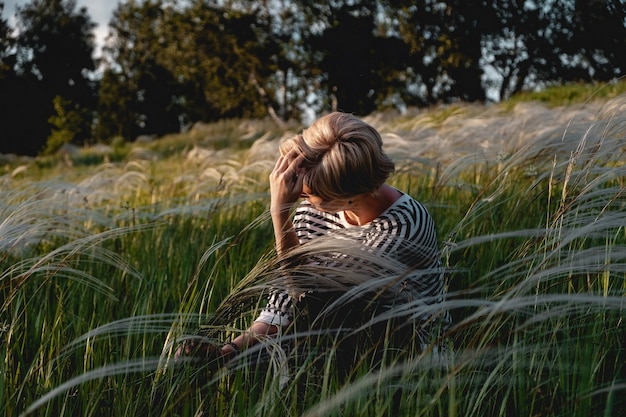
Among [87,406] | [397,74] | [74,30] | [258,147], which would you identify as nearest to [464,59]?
[397,74]

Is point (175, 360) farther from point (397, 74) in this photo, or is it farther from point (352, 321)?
point (397, 74)

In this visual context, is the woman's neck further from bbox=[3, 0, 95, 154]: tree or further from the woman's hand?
bbox=[3, 0, 95, 154]: tree

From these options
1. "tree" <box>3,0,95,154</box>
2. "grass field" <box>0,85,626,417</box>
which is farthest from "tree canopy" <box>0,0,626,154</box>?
"grass field" <box>0,85,626,417</box>

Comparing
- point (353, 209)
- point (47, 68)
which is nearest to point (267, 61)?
point (47, 68)

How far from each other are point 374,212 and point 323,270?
683 mm

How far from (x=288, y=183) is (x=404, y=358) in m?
0.55

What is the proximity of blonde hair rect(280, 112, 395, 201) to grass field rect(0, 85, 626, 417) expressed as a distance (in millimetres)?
248

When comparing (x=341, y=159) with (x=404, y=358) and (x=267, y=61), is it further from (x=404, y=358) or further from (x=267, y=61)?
(x=267, y=61)

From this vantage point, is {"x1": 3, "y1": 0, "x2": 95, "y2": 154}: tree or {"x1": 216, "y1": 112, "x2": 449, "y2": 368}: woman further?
{"x1": 3, "y1": 0, "x2": 95, "y2": 154}: tree

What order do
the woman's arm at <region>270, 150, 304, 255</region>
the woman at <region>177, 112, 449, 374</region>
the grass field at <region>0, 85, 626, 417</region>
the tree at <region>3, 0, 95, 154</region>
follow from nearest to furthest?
the grass field at <region>0, 85, 626, 417</region>
the woman at <region>177, 112, 449, 374</region>
the woman's arm at <region>270, 150, 304, 255</region>
the tree at <region>3, 0, 95, 154</region>

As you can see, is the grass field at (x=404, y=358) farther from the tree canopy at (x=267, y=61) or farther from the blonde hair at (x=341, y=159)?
the tree canopy at (x=267, y=61)

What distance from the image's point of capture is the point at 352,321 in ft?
5.12

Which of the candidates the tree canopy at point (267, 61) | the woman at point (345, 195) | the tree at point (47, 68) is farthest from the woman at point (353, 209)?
the tree at point (47, 68)

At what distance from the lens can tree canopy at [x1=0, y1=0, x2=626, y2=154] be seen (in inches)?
906
